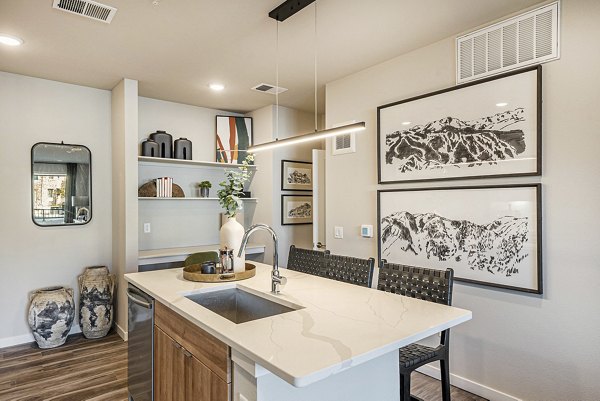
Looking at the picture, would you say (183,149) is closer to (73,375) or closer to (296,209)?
(296,209)

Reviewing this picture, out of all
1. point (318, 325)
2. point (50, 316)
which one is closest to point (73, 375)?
point (50, 316)

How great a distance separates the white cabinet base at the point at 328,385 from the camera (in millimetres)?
1265

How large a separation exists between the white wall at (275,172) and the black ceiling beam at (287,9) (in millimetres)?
2254

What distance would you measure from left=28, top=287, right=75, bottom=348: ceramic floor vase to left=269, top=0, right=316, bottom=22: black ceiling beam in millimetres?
3203

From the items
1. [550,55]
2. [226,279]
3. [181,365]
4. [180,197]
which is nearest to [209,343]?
[181,365]

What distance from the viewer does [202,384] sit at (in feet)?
5.28

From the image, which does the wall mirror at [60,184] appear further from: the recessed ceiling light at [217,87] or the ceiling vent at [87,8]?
the ceiling vent at [87,8]

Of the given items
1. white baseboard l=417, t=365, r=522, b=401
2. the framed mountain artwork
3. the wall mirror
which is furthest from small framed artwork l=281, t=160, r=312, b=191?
white baseboard l=417, t=365, r=522, b=401

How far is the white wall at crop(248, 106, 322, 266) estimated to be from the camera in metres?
4.67

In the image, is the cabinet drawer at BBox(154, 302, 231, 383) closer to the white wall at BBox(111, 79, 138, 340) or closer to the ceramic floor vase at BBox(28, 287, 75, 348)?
the white wall at BBox(111, 79, 138, 340)

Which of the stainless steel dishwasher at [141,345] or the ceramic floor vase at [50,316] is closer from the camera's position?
the stainless steel dishwasher at [141,345]

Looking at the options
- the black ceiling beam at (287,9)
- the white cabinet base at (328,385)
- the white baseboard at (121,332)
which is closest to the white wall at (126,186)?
the white baseboard at (121,332)

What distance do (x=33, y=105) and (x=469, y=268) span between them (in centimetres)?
425

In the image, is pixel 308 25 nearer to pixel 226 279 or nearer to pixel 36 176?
pixel 226 279
